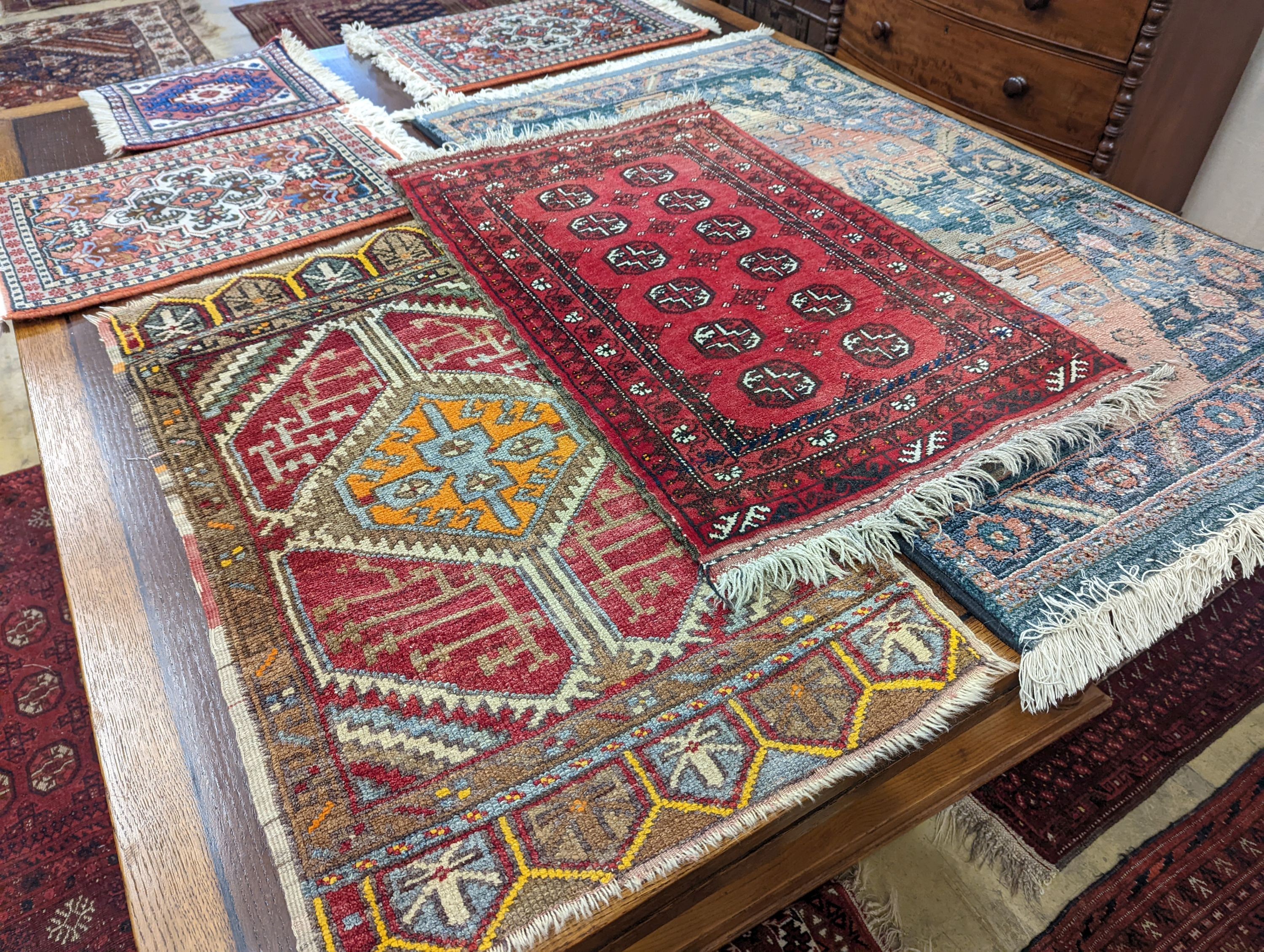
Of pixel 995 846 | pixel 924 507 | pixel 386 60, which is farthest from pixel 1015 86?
pixel 995 846

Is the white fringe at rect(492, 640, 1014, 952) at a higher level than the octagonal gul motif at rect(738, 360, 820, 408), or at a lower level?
lower

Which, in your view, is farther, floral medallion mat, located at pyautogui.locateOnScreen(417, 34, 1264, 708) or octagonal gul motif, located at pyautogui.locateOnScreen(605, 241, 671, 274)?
octagonal gul motif, located at pyautogui.locateOnScreen(605, 241, 671, 274)

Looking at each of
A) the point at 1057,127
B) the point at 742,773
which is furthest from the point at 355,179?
the point at 1057,127

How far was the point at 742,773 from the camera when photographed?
34.6 inches

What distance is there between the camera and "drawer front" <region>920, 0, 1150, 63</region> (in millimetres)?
1883

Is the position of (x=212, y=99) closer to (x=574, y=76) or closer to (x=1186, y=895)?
(x=574, y=76)

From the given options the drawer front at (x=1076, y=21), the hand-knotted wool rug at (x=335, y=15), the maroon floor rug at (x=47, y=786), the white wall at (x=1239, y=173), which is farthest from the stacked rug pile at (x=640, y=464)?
the hand-knotted wool rug at (x=335, y=15)

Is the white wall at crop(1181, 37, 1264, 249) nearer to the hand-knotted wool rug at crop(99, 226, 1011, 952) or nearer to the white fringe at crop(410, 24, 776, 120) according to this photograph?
the white fringe at crop(410, 24, 776, 120)

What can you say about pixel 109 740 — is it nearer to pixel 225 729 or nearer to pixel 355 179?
pixel 225 729

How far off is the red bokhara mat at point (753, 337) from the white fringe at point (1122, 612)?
21cm

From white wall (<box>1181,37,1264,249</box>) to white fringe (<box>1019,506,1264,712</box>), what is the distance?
50.5 inches

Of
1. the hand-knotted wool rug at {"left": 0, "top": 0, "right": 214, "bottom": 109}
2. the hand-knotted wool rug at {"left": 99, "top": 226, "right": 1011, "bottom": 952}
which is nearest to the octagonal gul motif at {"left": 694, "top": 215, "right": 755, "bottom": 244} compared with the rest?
the hand-knotted wool rug at {"left": 99, "top": 226, "right": 1011, "bottom": 952}

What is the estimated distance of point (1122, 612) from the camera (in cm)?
101

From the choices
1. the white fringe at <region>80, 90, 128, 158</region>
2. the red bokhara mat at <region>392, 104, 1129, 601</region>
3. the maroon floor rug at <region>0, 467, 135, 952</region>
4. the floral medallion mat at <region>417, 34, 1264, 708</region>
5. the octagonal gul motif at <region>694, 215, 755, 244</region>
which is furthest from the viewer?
the white fringe at <region>80, 90, 128, 158</region>
